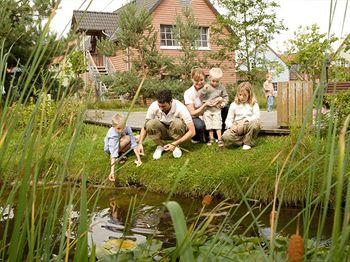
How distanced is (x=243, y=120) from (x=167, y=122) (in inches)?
39.9

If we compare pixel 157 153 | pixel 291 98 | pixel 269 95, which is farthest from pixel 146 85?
pixel 157 153

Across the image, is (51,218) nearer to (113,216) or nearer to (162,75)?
(113,216)

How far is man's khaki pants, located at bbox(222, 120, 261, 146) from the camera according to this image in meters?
6.31

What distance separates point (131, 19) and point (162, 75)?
9.93 ft

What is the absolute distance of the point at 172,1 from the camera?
27.0 metres

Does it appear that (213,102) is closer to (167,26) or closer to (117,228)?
(117,228)

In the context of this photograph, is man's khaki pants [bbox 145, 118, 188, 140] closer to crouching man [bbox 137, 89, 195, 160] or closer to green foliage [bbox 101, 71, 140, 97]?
crouching man [bbox 137, 89, 195, 160]

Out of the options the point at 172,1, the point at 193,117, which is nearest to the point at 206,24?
the point at 172,1

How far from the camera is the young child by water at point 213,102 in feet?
22.0

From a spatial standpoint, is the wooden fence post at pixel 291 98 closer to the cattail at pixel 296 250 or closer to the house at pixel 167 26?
the cattail at pixel 296 250

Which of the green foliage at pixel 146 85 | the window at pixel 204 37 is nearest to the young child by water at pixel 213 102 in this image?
the green foliage at pixel 146 85

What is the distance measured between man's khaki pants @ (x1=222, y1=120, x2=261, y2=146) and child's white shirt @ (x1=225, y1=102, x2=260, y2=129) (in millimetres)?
93

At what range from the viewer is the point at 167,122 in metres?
6.54

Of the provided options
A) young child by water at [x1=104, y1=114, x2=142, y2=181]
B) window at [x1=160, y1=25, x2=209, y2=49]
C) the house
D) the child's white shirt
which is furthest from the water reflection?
window at [x1=160, y1=25, x2=209, y2=49]
